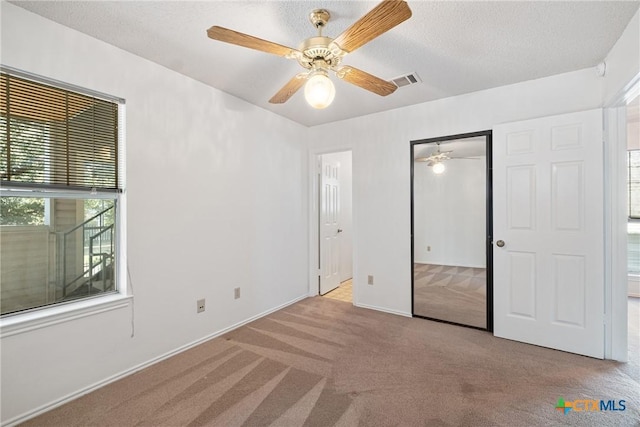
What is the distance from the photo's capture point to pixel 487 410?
70.9 inches

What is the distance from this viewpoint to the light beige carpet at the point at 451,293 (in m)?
3.25

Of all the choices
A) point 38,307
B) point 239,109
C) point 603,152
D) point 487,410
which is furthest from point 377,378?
point 239,109

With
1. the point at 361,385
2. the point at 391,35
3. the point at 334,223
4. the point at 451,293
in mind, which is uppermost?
the point at 391,35

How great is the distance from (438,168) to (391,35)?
2010 millimetres

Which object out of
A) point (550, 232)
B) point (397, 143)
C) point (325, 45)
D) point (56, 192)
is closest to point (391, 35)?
point (325, 45)

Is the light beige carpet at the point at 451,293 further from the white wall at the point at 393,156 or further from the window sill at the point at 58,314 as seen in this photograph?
the window sill at the point at 58,314

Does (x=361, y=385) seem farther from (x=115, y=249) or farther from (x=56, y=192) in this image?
(x=56, y=192)

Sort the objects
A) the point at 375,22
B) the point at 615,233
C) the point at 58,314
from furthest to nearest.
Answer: the point at 615,233 < the point at 58,314 < the point at 375,22

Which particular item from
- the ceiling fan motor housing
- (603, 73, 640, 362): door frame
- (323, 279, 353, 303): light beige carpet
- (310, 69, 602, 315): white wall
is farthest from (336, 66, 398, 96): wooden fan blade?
(323, 279, 353, 303): light beige carpet

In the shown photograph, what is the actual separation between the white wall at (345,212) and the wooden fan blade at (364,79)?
2.59 m

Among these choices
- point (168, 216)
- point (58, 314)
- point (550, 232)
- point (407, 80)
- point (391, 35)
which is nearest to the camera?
point (58, 314)

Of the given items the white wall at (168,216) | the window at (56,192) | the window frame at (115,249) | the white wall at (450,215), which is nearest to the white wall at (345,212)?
the white wall at (168,216)

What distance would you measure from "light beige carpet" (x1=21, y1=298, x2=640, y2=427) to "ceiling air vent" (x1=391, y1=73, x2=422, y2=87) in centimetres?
246

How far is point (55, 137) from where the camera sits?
6.38 ft
